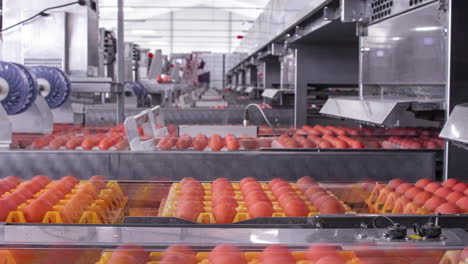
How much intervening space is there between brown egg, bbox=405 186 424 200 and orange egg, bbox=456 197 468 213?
0.69 ft

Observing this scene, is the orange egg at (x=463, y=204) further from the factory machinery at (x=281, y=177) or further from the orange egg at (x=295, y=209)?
the orange egg at (x=295, y=209)

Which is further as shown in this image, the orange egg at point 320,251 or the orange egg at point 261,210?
the orange egg at point 261,210

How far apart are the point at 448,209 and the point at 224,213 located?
78 cm

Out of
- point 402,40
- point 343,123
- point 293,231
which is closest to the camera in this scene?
point 293,231

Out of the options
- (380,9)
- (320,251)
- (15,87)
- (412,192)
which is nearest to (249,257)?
(320,251)

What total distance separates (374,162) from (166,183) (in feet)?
5.65

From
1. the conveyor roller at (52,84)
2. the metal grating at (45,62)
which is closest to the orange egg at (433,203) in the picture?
the conveyor roller at (52,84)

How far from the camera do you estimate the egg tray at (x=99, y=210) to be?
1.82 meters

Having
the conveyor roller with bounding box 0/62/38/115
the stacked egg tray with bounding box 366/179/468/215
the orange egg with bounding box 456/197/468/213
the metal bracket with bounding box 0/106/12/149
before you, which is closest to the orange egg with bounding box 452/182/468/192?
the stacked egg tray with bounding box 366/179/468/215

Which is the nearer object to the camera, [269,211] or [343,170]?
[269,211]

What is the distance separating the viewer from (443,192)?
7.03 ft

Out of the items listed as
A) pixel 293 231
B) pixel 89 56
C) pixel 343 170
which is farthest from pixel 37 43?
pixel 293 231

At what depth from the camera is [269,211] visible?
186cm

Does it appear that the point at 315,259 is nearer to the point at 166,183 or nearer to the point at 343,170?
the point at 166,183
